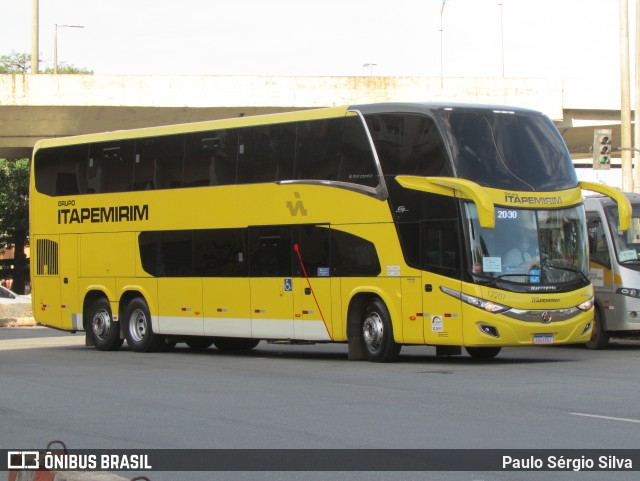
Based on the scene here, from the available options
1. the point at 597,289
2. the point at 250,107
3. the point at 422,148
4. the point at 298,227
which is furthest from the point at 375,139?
the point at 250,107

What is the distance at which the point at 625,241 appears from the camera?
77.8 feet

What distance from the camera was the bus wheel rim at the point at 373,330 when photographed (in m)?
20.2

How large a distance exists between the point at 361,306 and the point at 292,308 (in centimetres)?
151

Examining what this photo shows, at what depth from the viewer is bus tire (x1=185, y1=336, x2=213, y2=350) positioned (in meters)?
25.2

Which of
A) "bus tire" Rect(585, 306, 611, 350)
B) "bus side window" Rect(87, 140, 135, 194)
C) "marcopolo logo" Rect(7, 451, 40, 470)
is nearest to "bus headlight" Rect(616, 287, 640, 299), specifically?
"bus tire" Rect(585, 306, 611, 350)

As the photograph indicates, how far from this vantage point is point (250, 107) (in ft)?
140

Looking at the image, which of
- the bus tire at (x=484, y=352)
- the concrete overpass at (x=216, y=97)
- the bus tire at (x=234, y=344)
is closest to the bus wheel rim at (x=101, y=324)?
the bus tire at (x=234, y=344)

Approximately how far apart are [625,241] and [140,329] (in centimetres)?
985

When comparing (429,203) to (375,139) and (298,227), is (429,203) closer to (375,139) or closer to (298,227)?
(375,139)

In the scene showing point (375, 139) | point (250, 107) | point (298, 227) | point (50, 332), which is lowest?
point (50, 332)

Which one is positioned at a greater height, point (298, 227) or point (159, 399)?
point (298, 227)

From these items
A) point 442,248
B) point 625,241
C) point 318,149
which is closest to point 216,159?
point 318,149

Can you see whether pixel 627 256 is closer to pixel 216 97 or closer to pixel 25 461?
pixel 25 461

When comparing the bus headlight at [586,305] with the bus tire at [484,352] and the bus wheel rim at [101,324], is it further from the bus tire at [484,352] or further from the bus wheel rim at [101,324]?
the bus wheel rim at [101,324]
